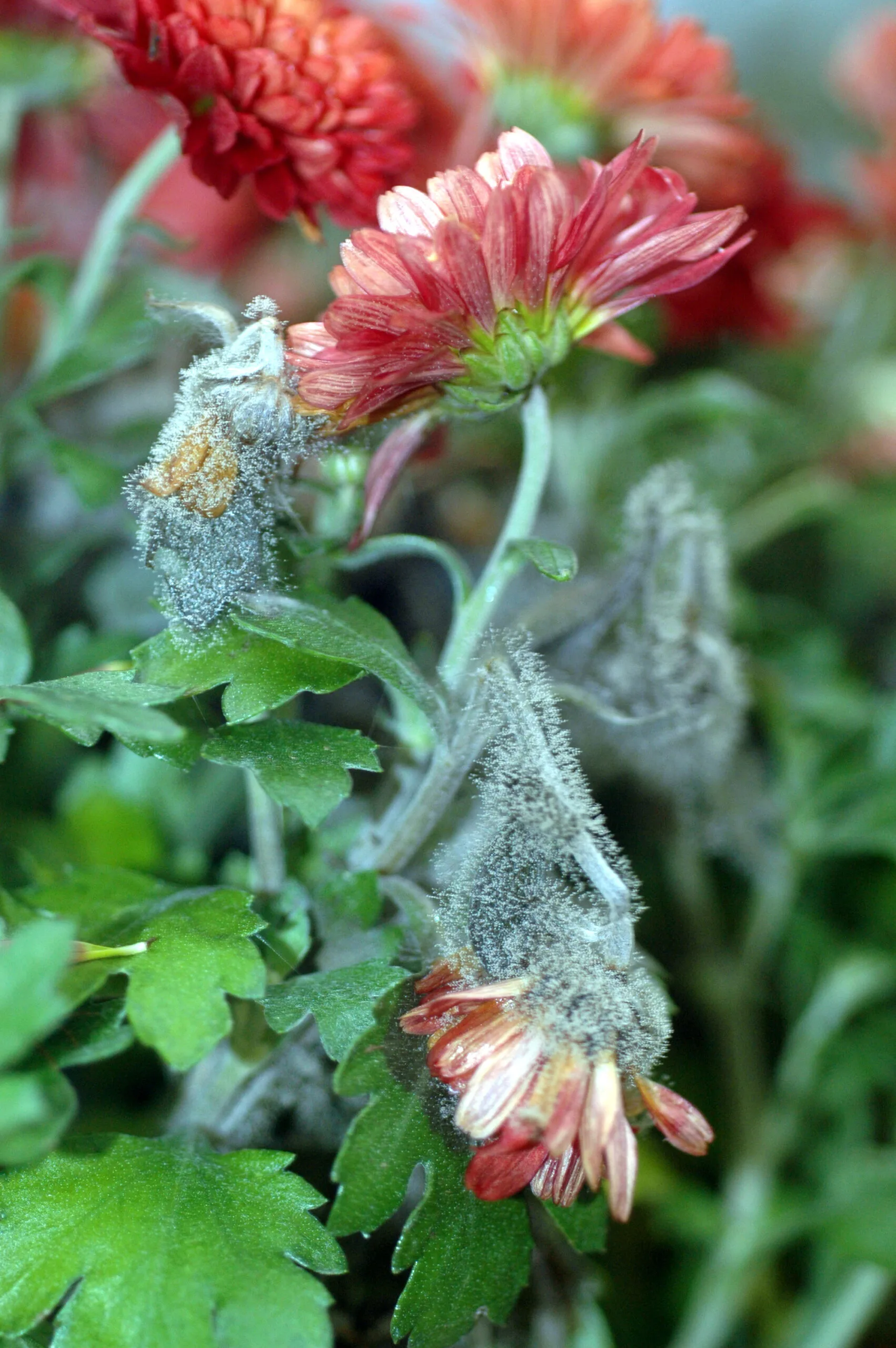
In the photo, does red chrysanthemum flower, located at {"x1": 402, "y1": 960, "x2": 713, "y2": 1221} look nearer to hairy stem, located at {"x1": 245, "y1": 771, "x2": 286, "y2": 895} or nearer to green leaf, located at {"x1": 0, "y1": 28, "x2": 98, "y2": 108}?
hairy stem, located at {"x1": 245, "y1": 771, "x2": 286, "y2": 895}

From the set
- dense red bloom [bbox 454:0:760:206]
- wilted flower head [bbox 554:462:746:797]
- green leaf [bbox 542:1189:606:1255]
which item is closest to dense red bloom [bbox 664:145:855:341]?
dense red bloom [bbox 454:0:760:206]

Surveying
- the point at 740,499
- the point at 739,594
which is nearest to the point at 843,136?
the point at 740,499

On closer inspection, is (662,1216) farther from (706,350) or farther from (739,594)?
(706,350)

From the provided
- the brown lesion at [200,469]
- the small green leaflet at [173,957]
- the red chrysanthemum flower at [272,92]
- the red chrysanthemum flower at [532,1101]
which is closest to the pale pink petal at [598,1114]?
the red chrysanthemum flower at [532,1101]

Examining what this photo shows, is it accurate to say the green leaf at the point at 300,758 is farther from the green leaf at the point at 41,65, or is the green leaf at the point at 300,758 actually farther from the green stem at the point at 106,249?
the green leaf at the point at 41,65

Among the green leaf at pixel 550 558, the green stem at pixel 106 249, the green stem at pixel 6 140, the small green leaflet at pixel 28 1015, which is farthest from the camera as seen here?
the green stem at pixel 6 140
